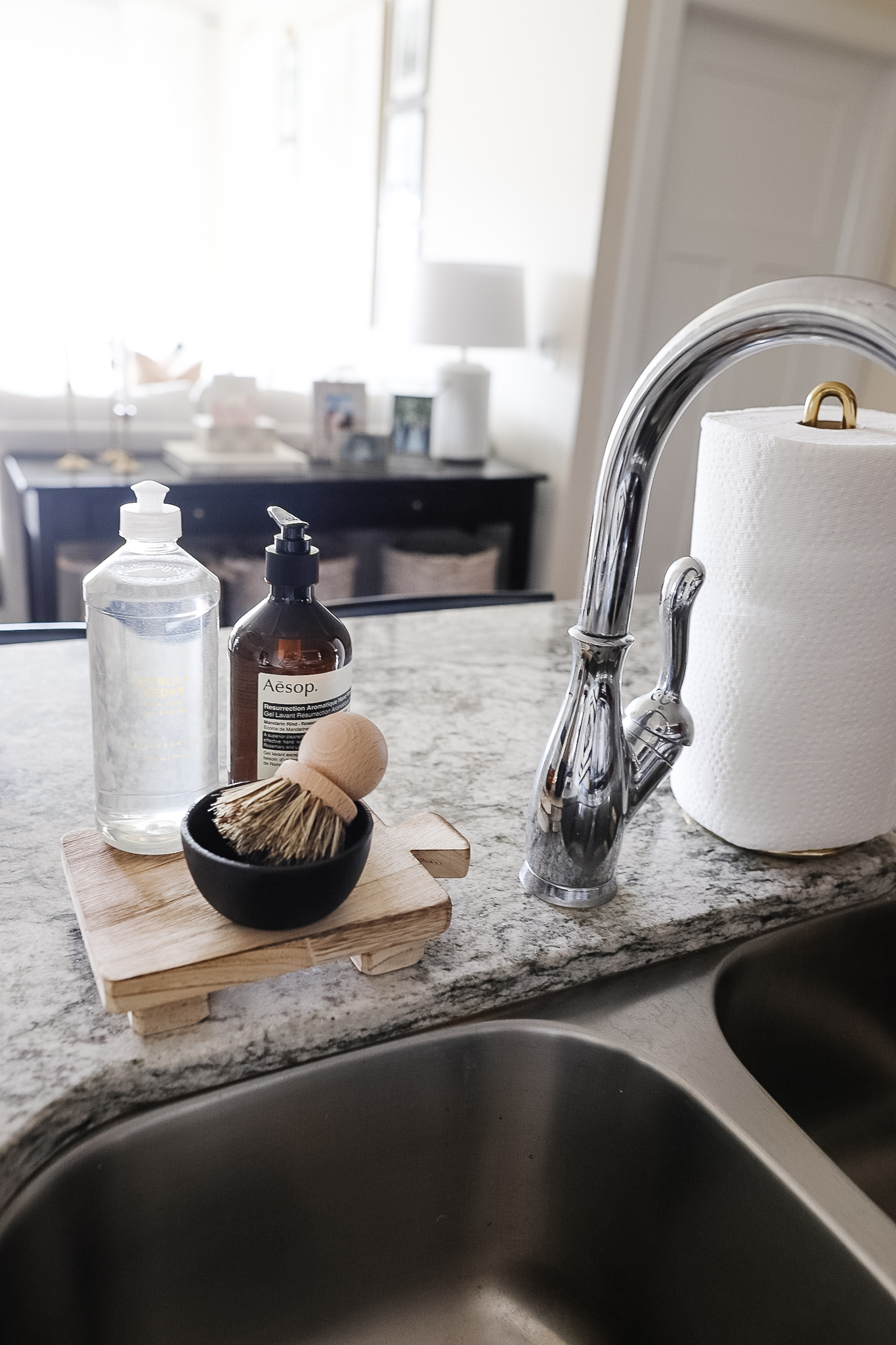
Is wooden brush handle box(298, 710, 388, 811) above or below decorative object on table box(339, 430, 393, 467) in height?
above

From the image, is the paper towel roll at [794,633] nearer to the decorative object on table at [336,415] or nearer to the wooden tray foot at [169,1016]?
the wooden tray foot at [169,1016]

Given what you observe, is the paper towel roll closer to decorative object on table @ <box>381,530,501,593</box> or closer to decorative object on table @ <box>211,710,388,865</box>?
decorative object on table @ <box>211,710,388,865</box>

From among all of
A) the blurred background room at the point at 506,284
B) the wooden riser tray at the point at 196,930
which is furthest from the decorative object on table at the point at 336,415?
the wooden riser tray at the point at 196,930

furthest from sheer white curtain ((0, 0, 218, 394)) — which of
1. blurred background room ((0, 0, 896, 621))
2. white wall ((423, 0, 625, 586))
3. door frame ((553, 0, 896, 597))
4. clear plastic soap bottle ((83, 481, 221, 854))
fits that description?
clear plastic soap bottle ((83, 481, 221, 854))

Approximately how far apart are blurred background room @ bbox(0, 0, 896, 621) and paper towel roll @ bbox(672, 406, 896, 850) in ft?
7.49

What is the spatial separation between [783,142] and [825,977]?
3209mm

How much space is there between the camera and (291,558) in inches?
22.3

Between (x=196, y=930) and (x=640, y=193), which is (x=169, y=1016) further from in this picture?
(x=640, y=193)

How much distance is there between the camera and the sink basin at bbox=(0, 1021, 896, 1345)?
0.47 m

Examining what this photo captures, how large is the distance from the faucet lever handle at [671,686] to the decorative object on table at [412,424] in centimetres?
286

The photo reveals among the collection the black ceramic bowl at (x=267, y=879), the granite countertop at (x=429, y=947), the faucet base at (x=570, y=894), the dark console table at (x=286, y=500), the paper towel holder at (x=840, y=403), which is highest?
the paper towel holder at (x=840, y=403)

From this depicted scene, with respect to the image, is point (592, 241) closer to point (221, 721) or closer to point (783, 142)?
point (783, 142)

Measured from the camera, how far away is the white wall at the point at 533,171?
9.70 feet

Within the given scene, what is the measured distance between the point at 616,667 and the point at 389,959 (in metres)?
0.20
